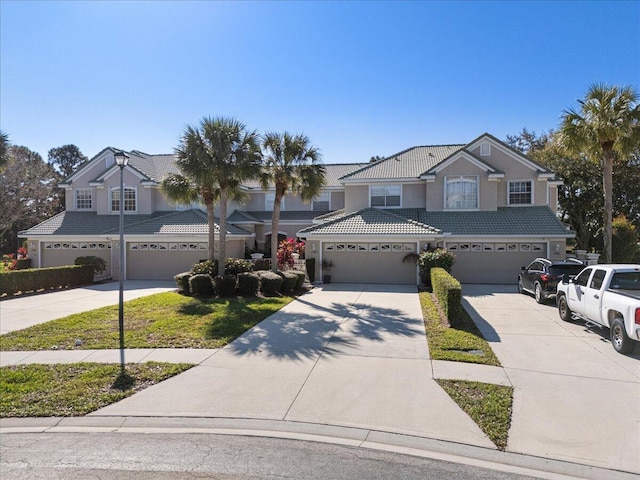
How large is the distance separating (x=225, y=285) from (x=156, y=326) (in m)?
5.28

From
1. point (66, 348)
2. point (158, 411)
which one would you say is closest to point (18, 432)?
point (158, 411)

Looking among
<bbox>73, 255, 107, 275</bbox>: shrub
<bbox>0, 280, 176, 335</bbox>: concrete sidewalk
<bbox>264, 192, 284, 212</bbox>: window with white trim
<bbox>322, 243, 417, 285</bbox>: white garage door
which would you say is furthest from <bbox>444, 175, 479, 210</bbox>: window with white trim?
<bbox>73, 255, 107, 275</bbox>: shrub

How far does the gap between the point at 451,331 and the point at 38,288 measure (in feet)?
61.8

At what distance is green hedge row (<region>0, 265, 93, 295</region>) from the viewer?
57.2 feet

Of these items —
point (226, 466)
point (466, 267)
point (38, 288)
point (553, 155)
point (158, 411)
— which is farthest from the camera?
point (553, 155)

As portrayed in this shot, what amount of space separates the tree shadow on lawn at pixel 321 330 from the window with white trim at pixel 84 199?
21.5 meters

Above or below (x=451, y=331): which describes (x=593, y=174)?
above

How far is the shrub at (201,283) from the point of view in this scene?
54.5 ft

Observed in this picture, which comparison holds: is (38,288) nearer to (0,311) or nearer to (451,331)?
(0,311)

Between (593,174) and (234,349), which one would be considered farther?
(593,174)

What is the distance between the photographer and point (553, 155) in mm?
33656

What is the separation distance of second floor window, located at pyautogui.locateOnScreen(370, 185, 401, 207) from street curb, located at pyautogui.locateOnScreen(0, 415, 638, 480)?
20059 millimetres

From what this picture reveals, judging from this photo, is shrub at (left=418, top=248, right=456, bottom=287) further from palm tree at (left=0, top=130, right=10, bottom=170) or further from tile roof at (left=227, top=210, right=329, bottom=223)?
palm tree at (left=0, top=130, right=10, bottom=170)

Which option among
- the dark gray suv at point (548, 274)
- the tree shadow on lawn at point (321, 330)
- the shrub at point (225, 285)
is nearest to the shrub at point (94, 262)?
the shrub at point (225, 285)
